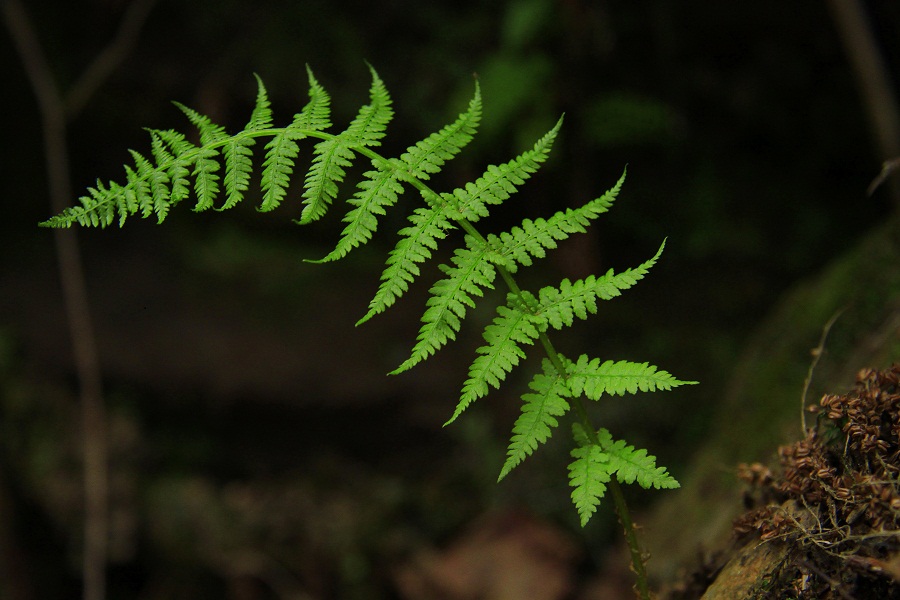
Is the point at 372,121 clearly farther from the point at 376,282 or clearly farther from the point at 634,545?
the point at 376,282

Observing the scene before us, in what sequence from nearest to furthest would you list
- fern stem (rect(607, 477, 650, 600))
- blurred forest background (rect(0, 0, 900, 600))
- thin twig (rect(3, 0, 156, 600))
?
fern stem (rect(607, 477, 650, 600)) < blurred forest background (rect(0, 0, 900, 600)) < thin twig (rect(3, 0, 156, 600))

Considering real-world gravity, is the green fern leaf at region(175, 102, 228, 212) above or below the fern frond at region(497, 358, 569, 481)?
above

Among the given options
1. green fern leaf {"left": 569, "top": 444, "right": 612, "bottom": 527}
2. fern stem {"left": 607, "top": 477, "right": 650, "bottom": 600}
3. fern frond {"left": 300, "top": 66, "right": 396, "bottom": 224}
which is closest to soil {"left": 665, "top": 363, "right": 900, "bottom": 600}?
fern stem {"left": 607, "top": 477, "right": 650, "bottom": 600}

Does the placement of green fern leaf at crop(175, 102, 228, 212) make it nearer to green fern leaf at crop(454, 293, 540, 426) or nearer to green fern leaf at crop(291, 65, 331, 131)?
green fern leaf at crop(291, 65, 331, 131)

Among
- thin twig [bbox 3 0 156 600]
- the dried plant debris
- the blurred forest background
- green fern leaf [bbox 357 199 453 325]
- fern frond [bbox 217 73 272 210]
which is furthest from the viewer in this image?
thin twig [bbox 3 0 156 600]

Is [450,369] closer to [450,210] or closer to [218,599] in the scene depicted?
[218,599]

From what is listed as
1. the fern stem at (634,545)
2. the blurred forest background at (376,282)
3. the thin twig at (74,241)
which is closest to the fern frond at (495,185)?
the fern stem at (634,545)

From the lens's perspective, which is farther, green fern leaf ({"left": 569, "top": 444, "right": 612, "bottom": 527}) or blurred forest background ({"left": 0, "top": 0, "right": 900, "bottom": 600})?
blurred forest background ({"left": 0, "top": 0, "right": 900, "bottom": 600})
